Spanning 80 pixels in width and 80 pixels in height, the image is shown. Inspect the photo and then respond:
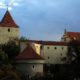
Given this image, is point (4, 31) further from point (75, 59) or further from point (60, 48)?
point (75, 59)

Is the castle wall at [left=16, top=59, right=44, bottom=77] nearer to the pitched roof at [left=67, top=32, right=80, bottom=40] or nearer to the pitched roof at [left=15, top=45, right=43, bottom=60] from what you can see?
the pitched roof at [left=15, top=45, right=43, bottom=60]

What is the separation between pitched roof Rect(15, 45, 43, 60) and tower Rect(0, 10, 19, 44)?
655 inches

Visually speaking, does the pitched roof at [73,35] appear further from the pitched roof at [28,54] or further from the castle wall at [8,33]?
the pitched roof at [28,54]

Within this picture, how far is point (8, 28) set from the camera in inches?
3369

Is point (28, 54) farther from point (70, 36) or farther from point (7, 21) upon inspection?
point (70, 36)

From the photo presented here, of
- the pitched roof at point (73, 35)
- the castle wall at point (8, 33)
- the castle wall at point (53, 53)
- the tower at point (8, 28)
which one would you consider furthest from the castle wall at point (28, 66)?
the pitched roof at point (73, 35)

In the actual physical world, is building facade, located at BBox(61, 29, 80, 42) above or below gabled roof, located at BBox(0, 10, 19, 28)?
below

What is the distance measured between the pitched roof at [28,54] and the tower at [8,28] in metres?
16.6

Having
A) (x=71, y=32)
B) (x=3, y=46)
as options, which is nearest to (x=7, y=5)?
(x=3, y=46)

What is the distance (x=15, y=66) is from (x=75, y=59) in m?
12.4

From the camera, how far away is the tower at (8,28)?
8519 centimetres

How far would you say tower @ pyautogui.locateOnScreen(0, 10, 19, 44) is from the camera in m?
85.2

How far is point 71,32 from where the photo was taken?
317 feet

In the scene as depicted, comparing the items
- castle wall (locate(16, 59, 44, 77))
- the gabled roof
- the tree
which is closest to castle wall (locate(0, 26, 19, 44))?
the gabled roof
